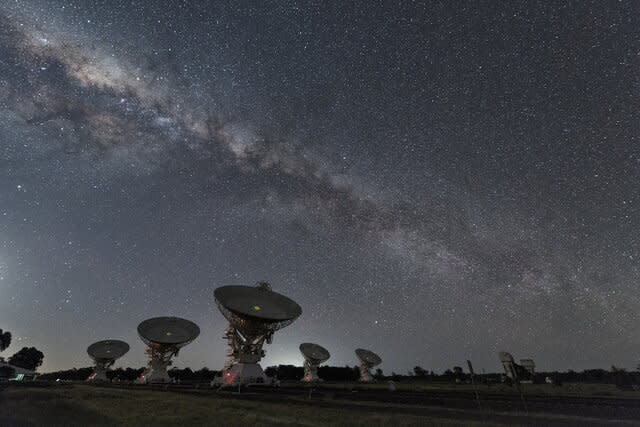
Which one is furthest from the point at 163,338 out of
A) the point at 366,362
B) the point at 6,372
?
the point at 6,372

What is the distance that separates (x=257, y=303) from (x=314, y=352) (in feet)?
122

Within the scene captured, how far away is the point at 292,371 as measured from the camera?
12056 centimetres

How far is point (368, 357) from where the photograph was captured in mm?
89062

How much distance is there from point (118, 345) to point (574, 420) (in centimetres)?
10299

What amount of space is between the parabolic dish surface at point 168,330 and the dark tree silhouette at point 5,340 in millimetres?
98575

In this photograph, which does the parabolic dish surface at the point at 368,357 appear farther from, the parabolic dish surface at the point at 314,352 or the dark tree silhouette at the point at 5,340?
the dark tree silhouette at the point at 5,340

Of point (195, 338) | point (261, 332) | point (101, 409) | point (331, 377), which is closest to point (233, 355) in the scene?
point (261, 332)

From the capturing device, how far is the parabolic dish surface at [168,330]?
70.6 m

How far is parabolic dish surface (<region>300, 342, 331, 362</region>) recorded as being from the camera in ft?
278

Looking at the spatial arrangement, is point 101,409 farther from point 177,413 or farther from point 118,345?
point 118,345

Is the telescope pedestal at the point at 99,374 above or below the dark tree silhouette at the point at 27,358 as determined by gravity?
below

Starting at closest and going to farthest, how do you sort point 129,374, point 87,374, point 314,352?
1. point 314,352
2. point 129,374
3. point 87,374

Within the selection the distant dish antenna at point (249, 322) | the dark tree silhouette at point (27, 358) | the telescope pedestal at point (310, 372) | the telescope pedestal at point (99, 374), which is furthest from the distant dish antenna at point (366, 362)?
the dark tree silhouette at point (27, 358)

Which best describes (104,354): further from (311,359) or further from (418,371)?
(418,371)
